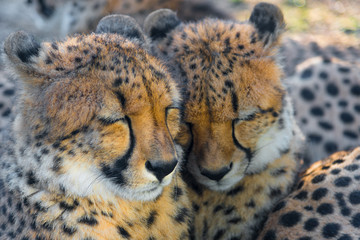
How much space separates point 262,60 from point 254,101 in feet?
0.71

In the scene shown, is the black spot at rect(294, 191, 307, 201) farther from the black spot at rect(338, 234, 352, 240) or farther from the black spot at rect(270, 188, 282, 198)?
the black spot at rect(338, 234, 352, 240)

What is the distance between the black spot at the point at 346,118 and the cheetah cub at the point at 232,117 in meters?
0.78

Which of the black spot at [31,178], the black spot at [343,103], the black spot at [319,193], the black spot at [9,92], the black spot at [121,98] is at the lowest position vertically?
the black spot at [319,193]

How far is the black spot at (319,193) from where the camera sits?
235 cm

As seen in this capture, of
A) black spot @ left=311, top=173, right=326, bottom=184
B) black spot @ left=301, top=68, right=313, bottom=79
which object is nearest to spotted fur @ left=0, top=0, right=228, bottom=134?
Result: black spot @ left=301, top=68, right=313, bottom=79

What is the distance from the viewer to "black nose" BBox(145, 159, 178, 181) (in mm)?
1746

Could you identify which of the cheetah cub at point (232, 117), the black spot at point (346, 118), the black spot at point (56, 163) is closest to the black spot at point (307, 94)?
the black spot at point (346, 118)

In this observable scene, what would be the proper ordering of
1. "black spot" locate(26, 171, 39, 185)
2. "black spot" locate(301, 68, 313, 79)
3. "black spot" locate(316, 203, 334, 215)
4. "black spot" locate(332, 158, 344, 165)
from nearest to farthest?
"black spot" locate(26, 171, 39, 185) → "black spot" locate(316, 203, 334, 215) → "black spot" locate(332, 158, 344, 165) → "black spot" locate(301, 68, 313, 79)

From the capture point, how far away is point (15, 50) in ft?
5.94

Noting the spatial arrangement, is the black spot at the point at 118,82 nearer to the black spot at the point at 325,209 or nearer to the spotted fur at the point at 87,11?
the black spot at the point at 325,209

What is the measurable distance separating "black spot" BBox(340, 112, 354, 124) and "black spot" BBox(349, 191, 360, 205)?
40.7 inches

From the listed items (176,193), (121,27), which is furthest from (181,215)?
(121,27)

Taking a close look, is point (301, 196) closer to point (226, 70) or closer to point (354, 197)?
point (354, 197)

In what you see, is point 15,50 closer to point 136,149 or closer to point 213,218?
point 136,149
